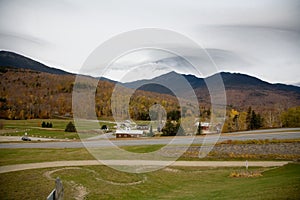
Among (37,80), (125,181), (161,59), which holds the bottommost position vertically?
(125,181)

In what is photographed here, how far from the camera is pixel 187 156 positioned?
24.8 m

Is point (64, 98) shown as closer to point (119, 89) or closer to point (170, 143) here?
point (170, 143)

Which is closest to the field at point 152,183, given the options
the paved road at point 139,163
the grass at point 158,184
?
the grass at point 158,184

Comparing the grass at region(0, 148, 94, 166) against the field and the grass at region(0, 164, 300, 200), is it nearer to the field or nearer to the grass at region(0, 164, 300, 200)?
the field

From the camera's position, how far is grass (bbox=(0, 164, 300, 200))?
11.5 metres

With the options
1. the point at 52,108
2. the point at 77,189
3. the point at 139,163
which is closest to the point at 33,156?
the point at 139,163

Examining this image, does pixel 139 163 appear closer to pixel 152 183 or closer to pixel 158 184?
pixel 152 183

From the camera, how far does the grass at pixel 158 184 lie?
11.5 metres

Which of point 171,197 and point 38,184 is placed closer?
point 171,197

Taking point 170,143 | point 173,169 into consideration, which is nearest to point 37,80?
point 170,143

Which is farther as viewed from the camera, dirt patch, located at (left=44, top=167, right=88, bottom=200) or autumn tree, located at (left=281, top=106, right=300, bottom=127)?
autumn tree, located at (left=281, top=106, right=300, bottom=127)

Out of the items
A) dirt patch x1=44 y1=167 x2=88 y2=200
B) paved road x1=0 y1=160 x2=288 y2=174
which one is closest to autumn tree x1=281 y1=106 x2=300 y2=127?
paved road x1=0 y1=160 x2=288 y2=174

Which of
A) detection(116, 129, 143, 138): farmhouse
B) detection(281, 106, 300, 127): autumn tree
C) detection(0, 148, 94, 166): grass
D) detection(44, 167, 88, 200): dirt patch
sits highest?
detection(281, 106, 300, 127): autumn tree

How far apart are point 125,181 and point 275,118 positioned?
209 ft
